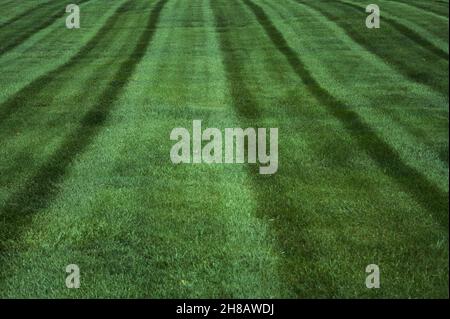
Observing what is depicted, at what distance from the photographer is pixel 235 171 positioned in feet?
32.3

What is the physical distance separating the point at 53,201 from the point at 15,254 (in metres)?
1.53

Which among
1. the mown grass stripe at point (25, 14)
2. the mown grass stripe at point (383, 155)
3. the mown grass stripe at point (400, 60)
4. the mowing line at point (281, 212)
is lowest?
the mowing line at point (281, 212)

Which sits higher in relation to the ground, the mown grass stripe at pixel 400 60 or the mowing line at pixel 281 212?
the mown grass stripe at pixel 400 60

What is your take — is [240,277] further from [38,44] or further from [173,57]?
[38,44]

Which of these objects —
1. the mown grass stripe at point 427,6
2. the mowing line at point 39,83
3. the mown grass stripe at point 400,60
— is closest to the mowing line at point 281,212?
the mown grass stripe at point 400,60

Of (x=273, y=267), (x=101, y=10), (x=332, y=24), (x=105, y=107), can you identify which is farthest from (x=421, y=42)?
(x=101, y=10)

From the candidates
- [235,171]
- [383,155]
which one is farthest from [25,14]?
[383,155]

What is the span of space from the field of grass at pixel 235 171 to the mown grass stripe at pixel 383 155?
41 millimetres

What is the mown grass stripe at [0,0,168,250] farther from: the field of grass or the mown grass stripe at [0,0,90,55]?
the mown grass stripe at [0,0,90,55]

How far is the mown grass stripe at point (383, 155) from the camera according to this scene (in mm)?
7828

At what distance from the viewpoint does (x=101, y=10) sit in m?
26.8

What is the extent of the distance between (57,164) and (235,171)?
307cm

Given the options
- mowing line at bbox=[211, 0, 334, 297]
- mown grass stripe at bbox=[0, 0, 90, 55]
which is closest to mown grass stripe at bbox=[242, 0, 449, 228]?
mowing line at bbox=[211, 0, 334, 297]

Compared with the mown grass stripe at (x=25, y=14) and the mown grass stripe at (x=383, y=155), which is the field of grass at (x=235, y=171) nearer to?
the mown grass stripe at (x=383, y=155)
